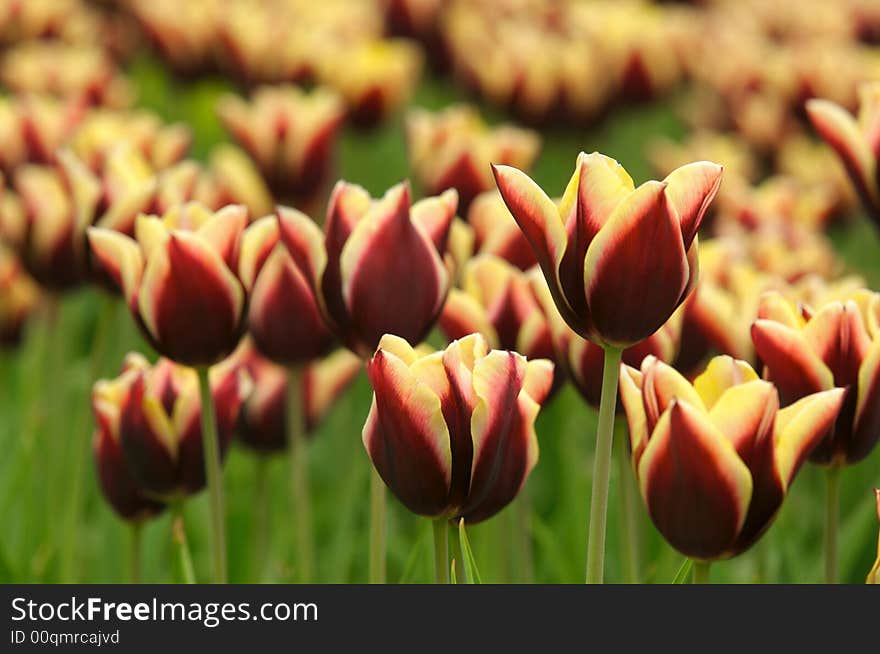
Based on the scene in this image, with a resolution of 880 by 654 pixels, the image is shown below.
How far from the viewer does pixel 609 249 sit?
100 cm

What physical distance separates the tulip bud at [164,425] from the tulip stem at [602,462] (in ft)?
1.71

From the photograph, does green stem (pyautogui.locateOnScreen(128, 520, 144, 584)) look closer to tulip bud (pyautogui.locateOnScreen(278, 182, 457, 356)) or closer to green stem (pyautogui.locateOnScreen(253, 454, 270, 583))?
green stem (pyautogui.locateOnScreen(253, 454, 270, 583))

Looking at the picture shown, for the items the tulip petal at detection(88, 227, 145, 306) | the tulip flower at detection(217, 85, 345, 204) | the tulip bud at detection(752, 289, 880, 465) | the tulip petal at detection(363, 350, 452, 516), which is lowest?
the tulip petal at detection(363, 350, 452, 516)

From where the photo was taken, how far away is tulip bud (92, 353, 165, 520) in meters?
1.43

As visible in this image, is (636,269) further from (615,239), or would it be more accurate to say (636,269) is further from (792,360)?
(792,360)

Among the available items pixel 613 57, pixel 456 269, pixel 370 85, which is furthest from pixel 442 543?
pixel 613 57

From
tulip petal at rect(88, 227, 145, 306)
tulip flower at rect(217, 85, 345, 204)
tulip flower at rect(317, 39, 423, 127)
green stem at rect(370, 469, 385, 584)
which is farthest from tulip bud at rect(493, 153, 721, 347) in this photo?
tulip flower at rect(317, 39, 423, 127)

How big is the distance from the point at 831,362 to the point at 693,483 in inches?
9.2

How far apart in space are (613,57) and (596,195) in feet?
8.27

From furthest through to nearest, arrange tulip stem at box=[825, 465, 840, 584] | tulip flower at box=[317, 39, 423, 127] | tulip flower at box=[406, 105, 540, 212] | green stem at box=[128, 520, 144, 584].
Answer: tulip flower at box=[317, 39, 423, 127], tulip flower at box=[406, 105, 540, 212], green stem at box=[128, 520, 144, 584], tulip stem at box=[825, 465, 840, 584]

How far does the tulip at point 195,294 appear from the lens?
4.17 ft

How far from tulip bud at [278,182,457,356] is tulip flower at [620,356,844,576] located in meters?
0.28

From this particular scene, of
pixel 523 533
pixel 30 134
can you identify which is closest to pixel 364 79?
pixel 30 134
